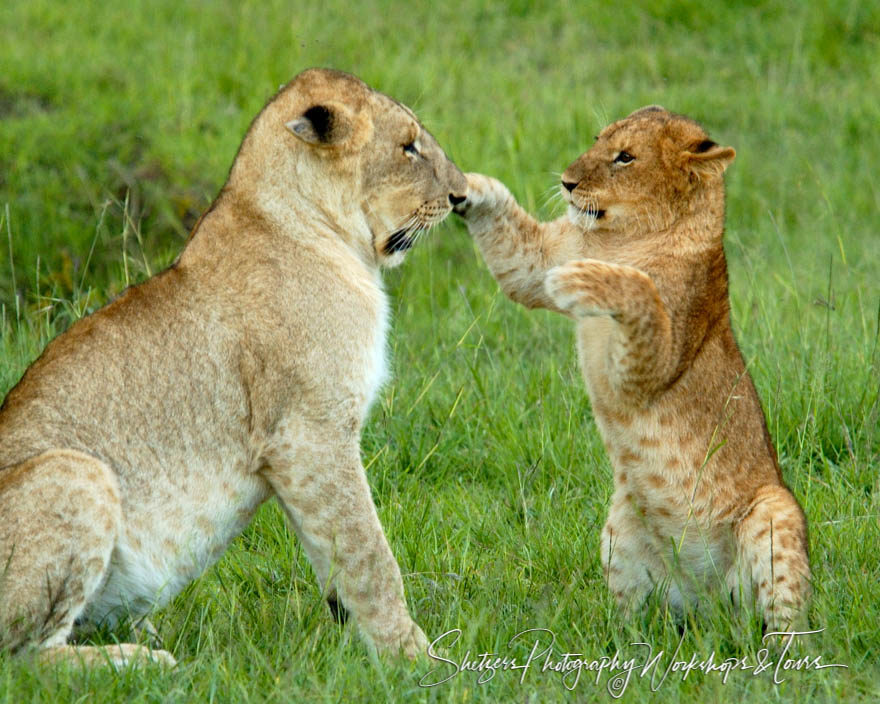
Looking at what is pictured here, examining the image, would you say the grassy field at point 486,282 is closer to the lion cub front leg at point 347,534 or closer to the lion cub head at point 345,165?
the lion cub front leg at point 347,534

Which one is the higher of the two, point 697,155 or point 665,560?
point 697,155

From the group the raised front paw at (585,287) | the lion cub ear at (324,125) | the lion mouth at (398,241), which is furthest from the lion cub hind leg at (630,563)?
the lion cub ear at (324,125)

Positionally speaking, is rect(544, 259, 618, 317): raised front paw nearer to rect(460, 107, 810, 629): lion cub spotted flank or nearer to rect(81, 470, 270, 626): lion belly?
rect(460, 107, 810, 629): lion cub spotted flank

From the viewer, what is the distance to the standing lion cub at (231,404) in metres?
3.77

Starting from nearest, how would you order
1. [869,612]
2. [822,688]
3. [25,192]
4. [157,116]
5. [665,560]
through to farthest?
[822,688] < [869,612] < [665,560] < [25,192] < [157,116]

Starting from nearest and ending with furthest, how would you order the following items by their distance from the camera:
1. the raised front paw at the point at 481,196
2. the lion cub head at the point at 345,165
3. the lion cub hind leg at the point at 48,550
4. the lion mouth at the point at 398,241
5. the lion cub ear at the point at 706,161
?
the lion cub hind leg at the point at 48,550 → the lion cub head at the point at 345,165 → the lion mouth at the point at 398,241 → the lion cub ear at the point at 706,161 → the raised front paw at the point at 481,196

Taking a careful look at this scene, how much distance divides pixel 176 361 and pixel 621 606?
1.63m

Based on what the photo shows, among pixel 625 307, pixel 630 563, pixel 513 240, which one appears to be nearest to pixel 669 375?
pixel 625 307

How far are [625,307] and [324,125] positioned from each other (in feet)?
3.66

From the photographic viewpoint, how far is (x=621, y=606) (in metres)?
4.19

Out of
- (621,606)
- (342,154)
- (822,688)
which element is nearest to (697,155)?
(342,154)

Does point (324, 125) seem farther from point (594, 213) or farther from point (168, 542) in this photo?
point (168, 542)

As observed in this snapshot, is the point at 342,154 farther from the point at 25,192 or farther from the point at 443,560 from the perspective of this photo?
the point at 25,192

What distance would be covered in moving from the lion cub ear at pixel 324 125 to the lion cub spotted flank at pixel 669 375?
27.4 inches
